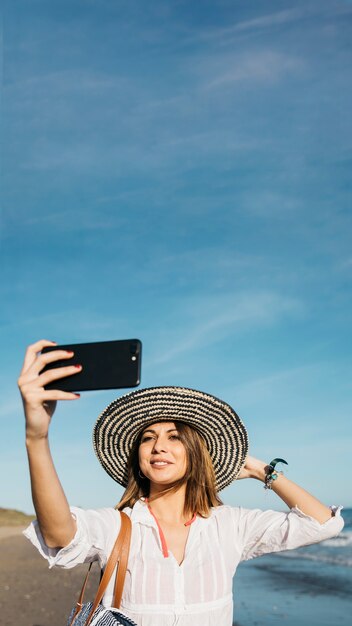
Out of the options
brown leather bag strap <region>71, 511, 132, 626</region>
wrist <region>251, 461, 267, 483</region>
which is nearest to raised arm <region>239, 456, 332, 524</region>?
wrist <region>251, 461, 267, 483</region>

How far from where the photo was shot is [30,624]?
8.41m

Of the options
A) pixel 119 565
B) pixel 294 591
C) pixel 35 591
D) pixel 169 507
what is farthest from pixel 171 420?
pixel 294 591

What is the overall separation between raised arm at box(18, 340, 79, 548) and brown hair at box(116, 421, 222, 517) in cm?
70

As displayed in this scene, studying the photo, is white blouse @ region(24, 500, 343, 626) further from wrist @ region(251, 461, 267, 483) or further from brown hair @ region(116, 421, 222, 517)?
wrist @ region(251, 461, 267, 483)

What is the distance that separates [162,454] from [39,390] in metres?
0.97

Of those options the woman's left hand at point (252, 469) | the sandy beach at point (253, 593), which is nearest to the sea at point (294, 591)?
the sandy beach at point (253, 593)

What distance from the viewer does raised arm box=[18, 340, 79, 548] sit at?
88.4 inches

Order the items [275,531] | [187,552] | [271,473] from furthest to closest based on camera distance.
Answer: [271,473], [275,531], [187,552]

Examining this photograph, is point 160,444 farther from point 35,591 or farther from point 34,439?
point 35,591

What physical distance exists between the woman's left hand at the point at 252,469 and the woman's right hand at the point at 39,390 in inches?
53.6

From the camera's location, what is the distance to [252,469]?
3.41 m

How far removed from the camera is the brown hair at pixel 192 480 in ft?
10.2

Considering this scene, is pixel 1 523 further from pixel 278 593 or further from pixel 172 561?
pixel 172 561

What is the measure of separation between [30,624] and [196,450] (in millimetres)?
6226
